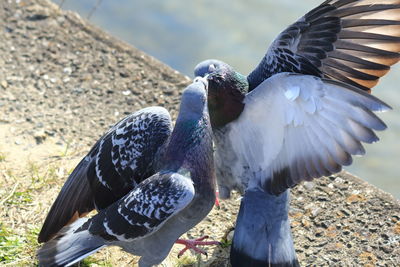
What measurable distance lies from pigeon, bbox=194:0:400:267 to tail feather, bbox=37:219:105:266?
0.85 metres

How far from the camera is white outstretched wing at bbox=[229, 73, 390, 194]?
3.04 metres

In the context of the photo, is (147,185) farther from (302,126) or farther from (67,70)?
(67,70)

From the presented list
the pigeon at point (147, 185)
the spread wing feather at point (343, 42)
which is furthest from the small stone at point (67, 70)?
the spread wing feather at point (343, 42)

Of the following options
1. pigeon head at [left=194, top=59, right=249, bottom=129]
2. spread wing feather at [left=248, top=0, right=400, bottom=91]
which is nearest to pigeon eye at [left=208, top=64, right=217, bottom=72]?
pigeon head at [left=194, top=59, right=249, bottom=129]

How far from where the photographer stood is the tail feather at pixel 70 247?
3.48 metres

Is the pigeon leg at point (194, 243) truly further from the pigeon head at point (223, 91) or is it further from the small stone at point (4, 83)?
the small stone at point (4, 83)

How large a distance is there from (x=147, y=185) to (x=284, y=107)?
0.84 m

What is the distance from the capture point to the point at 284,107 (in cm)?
331

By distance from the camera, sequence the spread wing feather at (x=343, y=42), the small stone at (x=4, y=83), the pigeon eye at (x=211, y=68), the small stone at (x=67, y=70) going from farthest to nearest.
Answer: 1. the small stone at (x=67, y=70)
2. the small stone at (x=4, y=83)
3. the pigeon eye at (x=211, y=68)
4. the spread wing feather at (x=343, y=42)

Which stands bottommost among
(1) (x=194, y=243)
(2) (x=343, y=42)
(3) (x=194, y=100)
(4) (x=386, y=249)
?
(1) (x=194, y=243)

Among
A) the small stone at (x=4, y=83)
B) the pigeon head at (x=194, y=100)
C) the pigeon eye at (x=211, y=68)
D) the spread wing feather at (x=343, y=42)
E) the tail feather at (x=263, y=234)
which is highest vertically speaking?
the spread wing feather at (x=343, y=42)

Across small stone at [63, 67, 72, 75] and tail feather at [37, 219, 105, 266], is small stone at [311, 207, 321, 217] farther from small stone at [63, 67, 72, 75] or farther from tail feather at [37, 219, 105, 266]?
small stone at [63, 67, 72, 75]

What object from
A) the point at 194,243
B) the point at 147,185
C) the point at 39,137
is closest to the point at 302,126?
the point at 147,185

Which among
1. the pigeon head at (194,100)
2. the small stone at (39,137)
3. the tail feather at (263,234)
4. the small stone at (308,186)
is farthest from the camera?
the small stone at (39,137)
